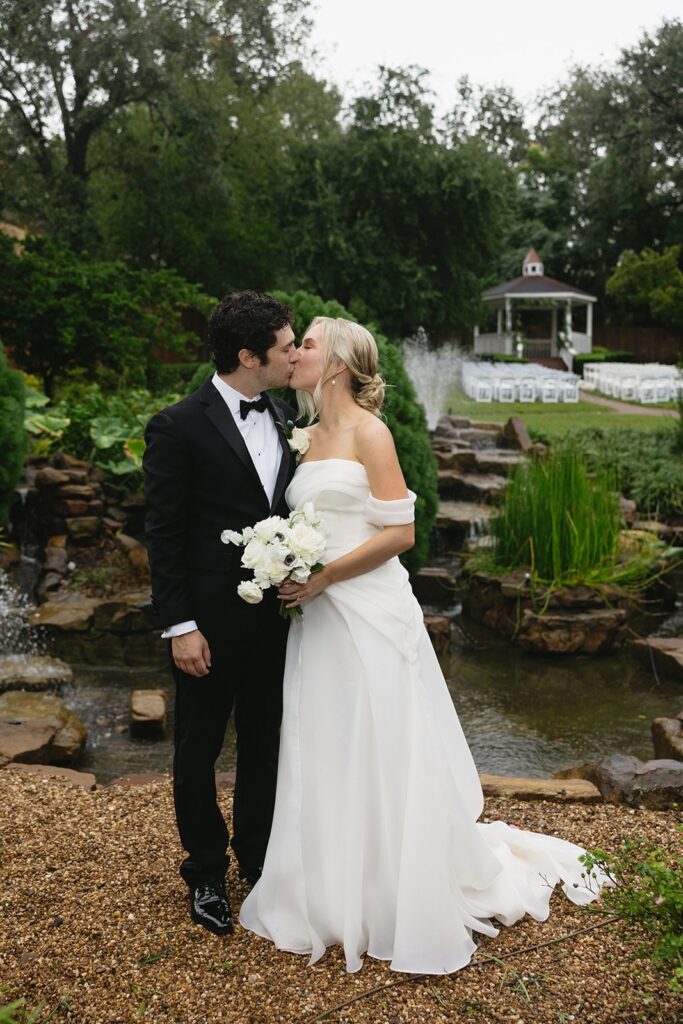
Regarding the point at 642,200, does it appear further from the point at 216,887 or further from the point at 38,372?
the point at 216,887

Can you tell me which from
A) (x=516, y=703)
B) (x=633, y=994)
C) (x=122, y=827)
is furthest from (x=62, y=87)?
(x=633, y=994)

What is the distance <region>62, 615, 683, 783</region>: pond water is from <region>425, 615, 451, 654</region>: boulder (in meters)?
0.09

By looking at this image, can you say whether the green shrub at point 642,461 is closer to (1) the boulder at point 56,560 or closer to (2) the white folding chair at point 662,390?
(1) the boulder at point 56,560

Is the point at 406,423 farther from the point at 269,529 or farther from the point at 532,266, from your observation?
the point at 532,266

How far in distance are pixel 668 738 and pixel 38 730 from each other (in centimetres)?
353

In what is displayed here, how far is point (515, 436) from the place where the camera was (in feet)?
46.5

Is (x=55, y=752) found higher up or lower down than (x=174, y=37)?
lower down

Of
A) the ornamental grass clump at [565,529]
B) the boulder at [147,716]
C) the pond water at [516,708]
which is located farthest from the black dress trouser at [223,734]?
the ornamental grass clump at [565,529]

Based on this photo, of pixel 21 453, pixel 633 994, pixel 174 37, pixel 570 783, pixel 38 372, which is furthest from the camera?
pixel 174 37

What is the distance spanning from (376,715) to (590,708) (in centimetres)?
400

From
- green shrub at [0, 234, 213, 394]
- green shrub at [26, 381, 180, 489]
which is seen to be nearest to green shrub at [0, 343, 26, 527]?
green shrub at [26, 381, 180, 489]

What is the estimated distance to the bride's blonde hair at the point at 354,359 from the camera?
319cm

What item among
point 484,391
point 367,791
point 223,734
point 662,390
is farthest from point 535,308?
point 367,791

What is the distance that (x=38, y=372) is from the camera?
13.9 m
